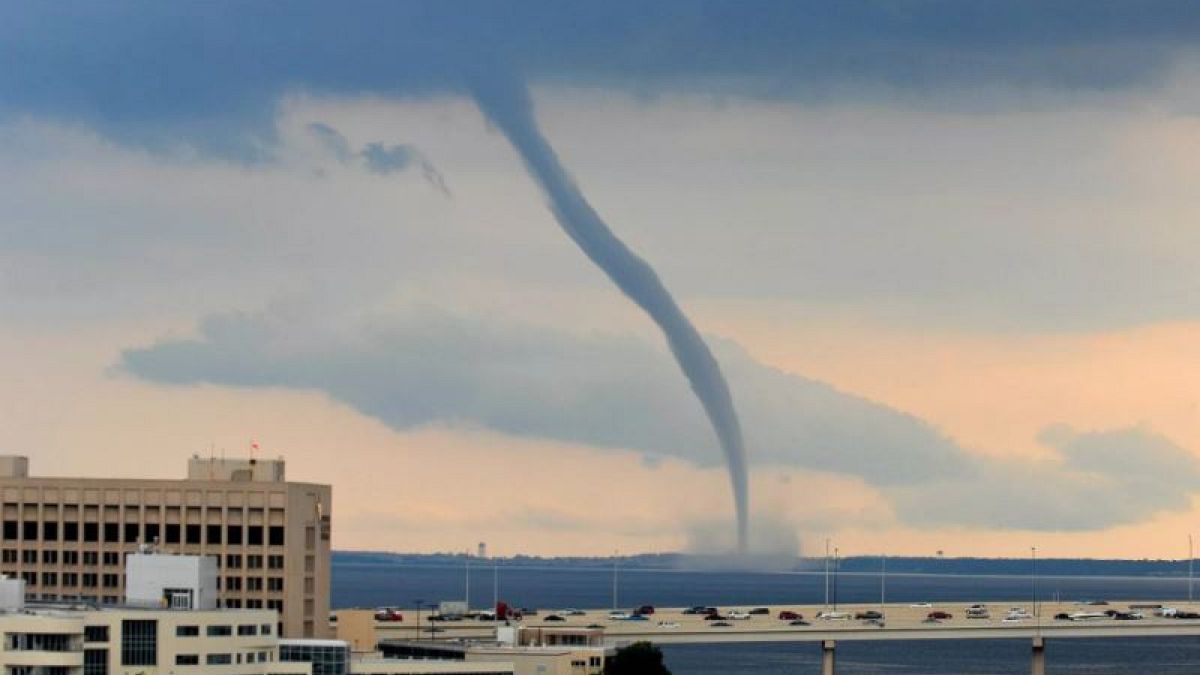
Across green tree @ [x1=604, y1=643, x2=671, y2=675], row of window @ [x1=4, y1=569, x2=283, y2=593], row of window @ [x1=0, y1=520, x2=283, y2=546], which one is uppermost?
row of window @ [x1=0, y1=520, x2=283, y2=546]

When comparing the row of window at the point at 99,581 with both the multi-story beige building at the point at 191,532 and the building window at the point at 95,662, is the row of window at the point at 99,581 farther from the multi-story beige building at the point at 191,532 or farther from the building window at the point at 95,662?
the building window at the point at 95,662

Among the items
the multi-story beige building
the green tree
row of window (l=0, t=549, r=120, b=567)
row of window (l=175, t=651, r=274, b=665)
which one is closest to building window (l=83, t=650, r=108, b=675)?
row of window (l=175, t=651, r=274, b=665)

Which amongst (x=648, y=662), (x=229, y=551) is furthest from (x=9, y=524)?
(x=648, y=662)

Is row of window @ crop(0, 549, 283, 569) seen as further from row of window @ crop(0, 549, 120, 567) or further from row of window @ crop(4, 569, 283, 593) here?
row of window @ crop(4, 569, 283, 593)

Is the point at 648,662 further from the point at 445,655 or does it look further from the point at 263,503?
the point at 263,503

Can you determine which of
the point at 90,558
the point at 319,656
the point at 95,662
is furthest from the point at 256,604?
the point at 95,662
